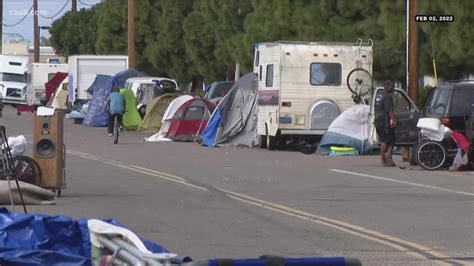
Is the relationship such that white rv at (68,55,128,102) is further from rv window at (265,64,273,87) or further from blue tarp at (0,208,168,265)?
blue tarp at (0,208,168,265)

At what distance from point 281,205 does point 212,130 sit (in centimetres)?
1652

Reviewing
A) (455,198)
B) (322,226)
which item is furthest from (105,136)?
(322,226)

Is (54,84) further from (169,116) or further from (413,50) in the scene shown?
(413,50)

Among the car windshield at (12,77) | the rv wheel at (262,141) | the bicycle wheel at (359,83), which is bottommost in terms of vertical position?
the rv wheel at (262,141)

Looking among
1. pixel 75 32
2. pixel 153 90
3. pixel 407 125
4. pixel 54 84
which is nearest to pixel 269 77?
pixel 407 125

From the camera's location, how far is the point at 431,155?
73.6ft

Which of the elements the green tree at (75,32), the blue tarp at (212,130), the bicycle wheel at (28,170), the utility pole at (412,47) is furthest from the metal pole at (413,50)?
the green tree at (75,32)

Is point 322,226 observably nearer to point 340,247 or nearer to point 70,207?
point 340,247

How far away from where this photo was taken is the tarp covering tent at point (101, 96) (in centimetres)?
4455

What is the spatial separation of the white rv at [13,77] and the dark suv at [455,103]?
170ft

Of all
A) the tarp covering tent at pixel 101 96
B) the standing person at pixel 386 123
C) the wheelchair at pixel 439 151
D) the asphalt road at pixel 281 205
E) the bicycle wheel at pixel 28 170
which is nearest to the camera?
the asphalt road at pixel 281 205

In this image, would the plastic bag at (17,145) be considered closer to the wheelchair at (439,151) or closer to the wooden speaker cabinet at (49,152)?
the wooden speaker cabinet at (49,152)

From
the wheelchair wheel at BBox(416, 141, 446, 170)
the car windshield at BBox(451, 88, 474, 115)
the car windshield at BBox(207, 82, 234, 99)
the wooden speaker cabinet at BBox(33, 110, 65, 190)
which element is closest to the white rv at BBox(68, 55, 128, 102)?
the car windshield at BBox(207, 82, 234, 99)

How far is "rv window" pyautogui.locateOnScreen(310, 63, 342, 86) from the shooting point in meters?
28.8
